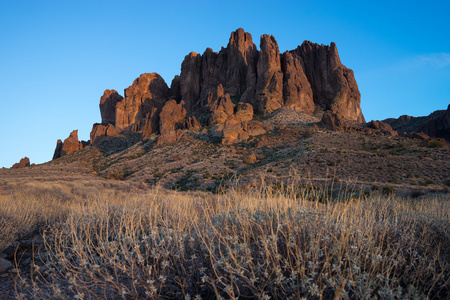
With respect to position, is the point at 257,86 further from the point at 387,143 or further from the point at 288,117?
the point at 387,143

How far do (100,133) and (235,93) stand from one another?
48714mm

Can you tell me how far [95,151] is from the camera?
77.6 meters

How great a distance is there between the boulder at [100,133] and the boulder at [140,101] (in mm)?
3415

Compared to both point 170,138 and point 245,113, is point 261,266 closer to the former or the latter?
point 170,138

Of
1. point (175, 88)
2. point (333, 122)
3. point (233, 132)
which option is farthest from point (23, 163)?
point (333, 122)

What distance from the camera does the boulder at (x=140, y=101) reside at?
3595 inches

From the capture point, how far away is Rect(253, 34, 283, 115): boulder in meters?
69.1

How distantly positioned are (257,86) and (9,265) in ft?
249

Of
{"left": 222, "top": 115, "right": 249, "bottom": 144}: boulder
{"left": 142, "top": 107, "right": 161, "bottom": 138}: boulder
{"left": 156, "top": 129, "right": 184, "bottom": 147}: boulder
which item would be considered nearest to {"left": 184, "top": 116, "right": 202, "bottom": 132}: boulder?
{"left": 156, "top": 129, "right": 184, "bottom": 147}: boulder

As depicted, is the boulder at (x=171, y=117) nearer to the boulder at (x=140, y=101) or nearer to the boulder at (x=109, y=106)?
the boulder at (x=140, y=101)

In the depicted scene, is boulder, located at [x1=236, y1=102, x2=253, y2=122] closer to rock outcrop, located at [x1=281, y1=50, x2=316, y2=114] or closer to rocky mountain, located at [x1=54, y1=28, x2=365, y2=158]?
rocky mountain, located at [x1=54, y1=28, x2=365, y2=158]

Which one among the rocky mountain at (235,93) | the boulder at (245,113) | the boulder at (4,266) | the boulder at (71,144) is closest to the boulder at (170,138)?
the rocky mountain at (235,93)

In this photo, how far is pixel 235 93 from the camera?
279ft

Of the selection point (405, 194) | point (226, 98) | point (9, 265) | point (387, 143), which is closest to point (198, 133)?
point (226, 98)
